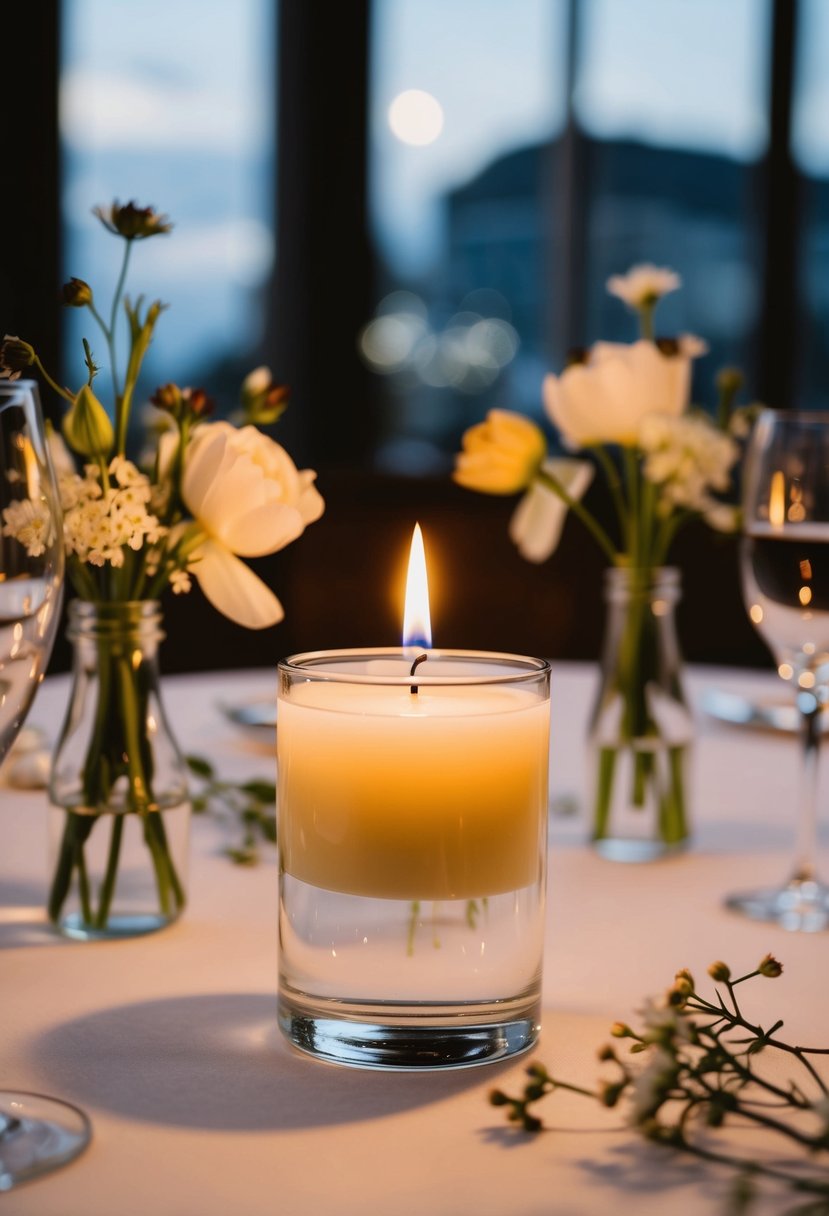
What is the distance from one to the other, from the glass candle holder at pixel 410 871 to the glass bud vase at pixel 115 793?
208 mm

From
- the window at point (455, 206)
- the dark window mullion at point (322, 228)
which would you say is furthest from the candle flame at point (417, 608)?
the window at point (455, 206)

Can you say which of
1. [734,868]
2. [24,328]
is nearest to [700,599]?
[734,868]

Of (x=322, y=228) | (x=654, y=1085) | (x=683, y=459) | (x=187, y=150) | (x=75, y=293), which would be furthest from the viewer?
(x=322, y=228)

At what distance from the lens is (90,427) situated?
0.79 metres

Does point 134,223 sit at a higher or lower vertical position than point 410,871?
higher

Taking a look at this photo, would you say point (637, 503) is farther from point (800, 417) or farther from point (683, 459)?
point (800, 417)

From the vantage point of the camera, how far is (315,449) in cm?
500

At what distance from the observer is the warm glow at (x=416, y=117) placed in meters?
4.85

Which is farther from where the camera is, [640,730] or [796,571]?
[640,730]

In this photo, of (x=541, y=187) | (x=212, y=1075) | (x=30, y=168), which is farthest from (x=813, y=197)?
(x=212, y=1075)

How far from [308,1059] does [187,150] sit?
439cm

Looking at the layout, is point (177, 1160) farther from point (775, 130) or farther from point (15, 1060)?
point (775, 130)

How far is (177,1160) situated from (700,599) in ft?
7.47

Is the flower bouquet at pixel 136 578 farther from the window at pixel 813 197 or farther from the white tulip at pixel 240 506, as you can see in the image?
the window at pixel 813 197
